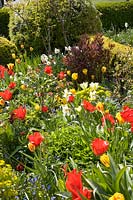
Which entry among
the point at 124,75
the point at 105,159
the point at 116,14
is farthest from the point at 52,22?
the point at 105,159

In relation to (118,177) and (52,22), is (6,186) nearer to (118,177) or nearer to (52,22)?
(118,177)

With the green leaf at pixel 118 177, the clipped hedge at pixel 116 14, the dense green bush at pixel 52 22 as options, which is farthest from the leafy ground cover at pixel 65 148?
the clipped hedge at pixel 116 14

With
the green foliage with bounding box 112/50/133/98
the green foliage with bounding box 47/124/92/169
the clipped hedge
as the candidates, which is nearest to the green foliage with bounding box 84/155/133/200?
the green foliage with bounding box 47/124/92/169

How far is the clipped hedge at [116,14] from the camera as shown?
14.0 meters

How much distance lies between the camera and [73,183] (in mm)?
2379

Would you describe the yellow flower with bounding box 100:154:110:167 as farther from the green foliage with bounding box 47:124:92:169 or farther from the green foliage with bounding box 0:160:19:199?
the green foliage with bounding box 47:124:92:169

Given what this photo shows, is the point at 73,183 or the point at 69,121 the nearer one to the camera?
the point at 73,183

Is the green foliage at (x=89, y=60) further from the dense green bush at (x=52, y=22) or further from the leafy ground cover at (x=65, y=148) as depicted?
the dense green bush at (x=52, y=22)

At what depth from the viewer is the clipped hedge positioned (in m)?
14.0

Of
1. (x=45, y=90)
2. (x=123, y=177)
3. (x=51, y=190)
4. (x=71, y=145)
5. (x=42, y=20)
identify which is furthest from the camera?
(x=42, y=20)

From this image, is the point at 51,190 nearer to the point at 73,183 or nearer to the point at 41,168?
the point at 41,168

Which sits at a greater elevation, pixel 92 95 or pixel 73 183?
pixel 73 183

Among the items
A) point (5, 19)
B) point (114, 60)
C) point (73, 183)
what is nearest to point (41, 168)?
point (73, 183)

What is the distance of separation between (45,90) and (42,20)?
3.09 metres
